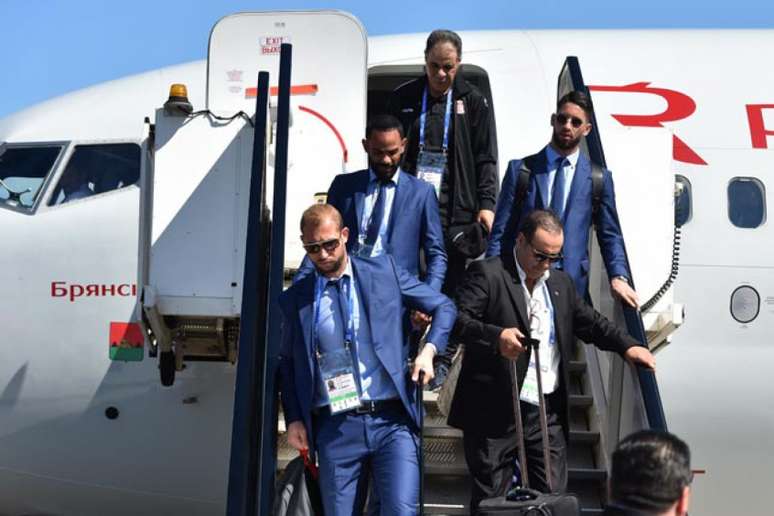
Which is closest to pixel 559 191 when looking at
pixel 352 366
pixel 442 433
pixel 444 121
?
pixel 444 121

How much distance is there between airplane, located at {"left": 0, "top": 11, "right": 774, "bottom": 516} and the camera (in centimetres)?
722

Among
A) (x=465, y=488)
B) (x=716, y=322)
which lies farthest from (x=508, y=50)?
(x=465, y=488)

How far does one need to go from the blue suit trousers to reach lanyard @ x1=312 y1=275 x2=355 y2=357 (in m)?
0.31

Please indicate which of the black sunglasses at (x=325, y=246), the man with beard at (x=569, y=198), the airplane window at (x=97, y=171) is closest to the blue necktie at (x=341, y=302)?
the black sunglasses at (x=325, y=246)

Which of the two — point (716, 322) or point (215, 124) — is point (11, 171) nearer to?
point (215, 124)

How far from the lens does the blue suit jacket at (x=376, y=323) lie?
5.32 meters

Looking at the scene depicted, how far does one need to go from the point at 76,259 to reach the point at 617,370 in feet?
11.6

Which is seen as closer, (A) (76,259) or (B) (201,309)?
(B) (201,309)

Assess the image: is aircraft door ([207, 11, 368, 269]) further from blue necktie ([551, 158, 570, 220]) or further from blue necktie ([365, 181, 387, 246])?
blue necktie ([551, 158, 570, 220])

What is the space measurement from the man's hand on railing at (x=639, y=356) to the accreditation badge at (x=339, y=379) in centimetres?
121

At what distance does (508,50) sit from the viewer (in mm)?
9180

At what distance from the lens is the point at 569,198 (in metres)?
6.50

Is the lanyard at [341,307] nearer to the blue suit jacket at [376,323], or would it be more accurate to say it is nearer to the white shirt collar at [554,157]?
the blue suit jacket at [376,323]

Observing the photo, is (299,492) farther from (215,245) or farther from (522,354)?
(215,245)
